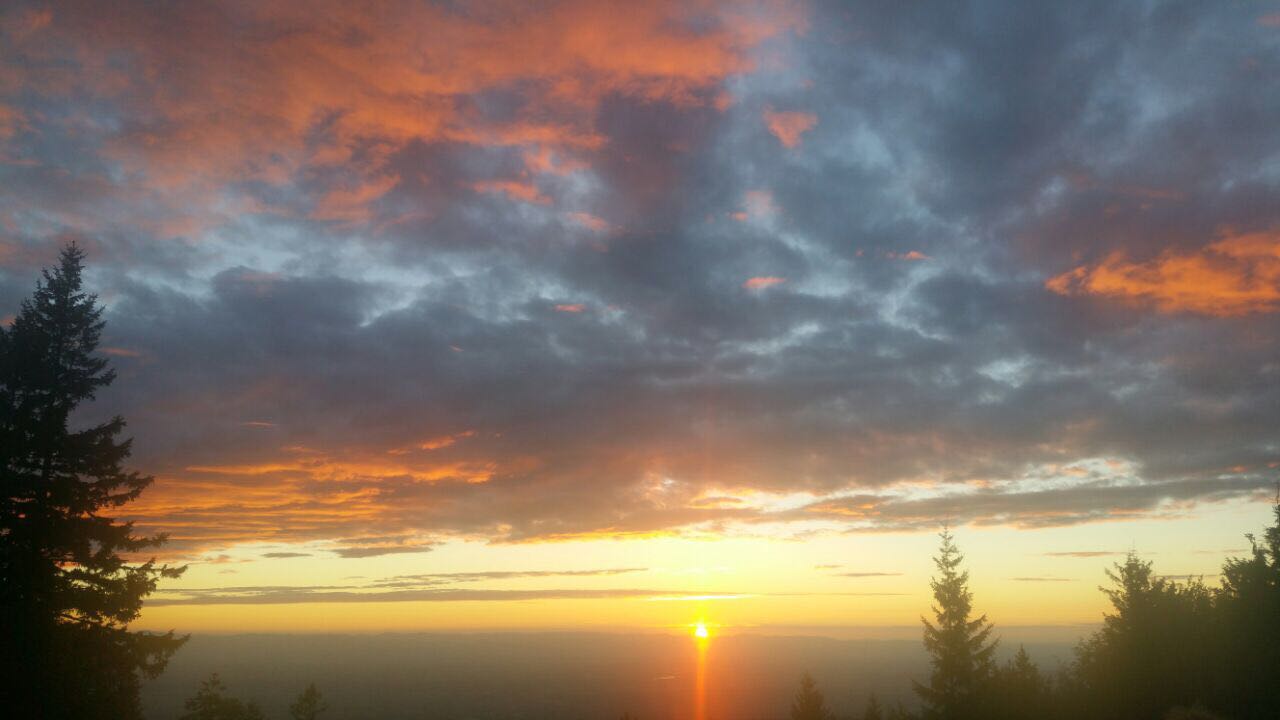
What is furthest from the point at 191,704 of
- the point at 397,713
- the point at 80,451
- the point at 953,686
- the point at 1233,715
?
the point at 397,713

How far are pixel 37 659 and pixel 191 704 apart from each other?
952cm

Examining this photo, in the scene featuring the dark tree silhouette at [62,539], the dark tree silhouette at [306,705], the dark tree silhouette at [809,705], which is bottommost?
the dark tree silhouette at [809,705]

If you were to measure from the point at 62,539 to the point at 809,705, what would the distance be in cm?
3799

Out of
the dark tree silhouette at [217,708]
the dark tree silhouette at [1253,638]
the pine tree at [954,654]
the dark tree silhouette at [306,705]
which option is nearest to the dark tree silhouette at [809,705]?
the pine tree at [954,654]

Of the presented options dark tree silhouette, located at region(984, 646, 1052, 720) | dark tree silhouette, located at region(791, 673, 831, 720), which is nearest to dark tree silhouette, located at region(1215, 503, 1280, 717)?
dark tree silhouette, located at region(984, 646, 1052, 720)

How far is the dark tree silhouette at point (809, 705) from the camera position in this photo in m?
40.8

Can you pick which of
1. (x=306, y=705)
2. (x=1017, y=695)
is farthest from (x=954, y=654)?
(x=306, y=705)

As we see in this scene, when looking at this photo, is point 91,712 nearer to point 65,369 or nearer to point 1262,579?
point 65,369

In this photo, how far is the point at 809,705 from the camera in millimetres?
41312

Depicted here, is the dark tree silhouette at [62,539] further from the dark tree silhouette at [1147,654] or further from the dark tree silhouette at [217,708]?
the dark tree silhouette at [1147,654]

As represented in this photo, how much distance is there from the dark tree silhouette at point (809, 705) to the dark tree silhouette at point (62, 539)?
3284 cm

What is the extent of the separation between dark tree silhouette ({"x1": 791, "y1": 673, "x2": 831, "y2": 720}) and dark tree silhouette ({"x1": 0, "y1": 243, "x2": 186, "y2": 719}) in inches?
1293

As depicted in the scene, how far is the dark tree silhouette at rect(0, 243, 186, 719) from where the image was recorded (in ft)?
74.4

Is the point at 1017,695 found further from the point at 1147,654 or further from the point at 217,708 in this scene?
the point at 217,708
